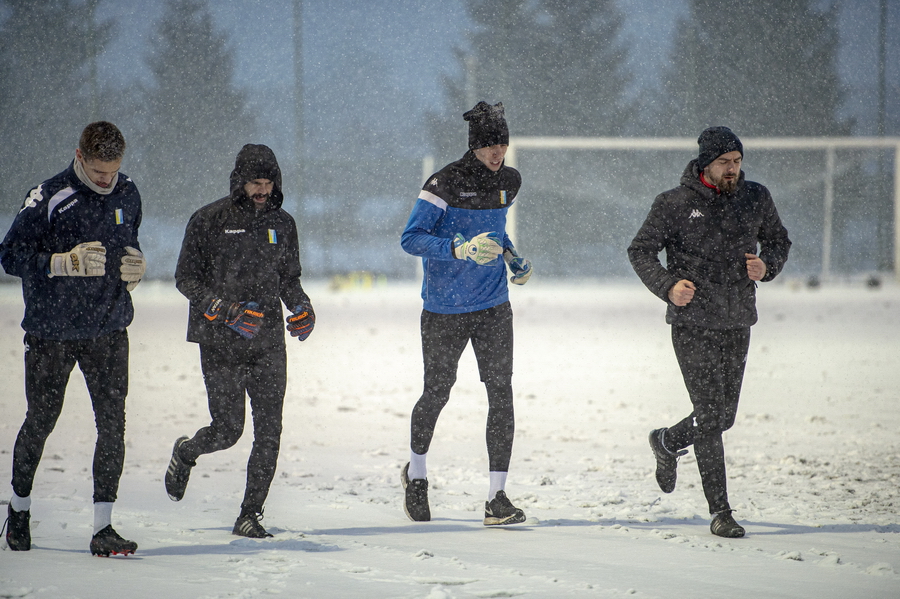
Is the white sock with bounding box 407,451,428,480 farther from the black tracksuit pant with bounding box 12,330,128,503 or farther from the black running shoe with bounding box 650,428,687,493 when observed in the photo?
the black tracksuit pant with bounding box 12,330,128,503

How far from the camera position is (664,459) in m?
3.90

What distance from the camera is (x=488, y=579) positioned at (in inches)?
119

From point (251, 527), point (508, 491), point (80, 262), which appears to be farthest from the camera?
point (508, 491)

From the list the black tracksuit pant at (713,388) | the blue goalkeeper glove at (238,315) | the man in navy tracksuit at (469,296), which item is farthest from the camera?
the man in navy tracksuit at (469,296)

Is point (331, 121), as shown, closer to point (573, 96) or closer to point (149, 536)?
point (573, 96)

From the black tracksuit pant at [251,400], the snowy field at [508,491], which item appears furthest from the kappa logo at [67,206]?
the snowy field at [508,491]

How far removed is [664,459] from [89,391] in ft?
7.12

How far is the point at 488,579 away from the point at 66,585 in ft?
4.11

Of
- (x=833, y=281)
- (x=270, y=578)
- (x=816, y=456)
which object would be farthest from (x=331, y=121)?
(x=270, y=578)

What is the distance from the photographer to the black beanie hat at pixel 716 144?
3.60 m

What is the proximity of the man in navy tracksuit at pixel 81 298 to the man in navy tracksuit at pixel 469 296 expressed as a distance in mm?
1108

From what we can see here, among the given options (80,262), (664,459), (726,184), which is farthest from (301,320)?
(726,184)

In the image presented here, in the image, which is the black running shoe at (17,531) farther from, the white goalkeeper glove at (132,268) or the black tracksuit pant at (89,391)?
the white goalkeeper glove at (132,268)

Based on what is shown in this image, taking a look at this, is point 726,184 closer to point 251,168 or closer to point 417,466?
point 417,466
